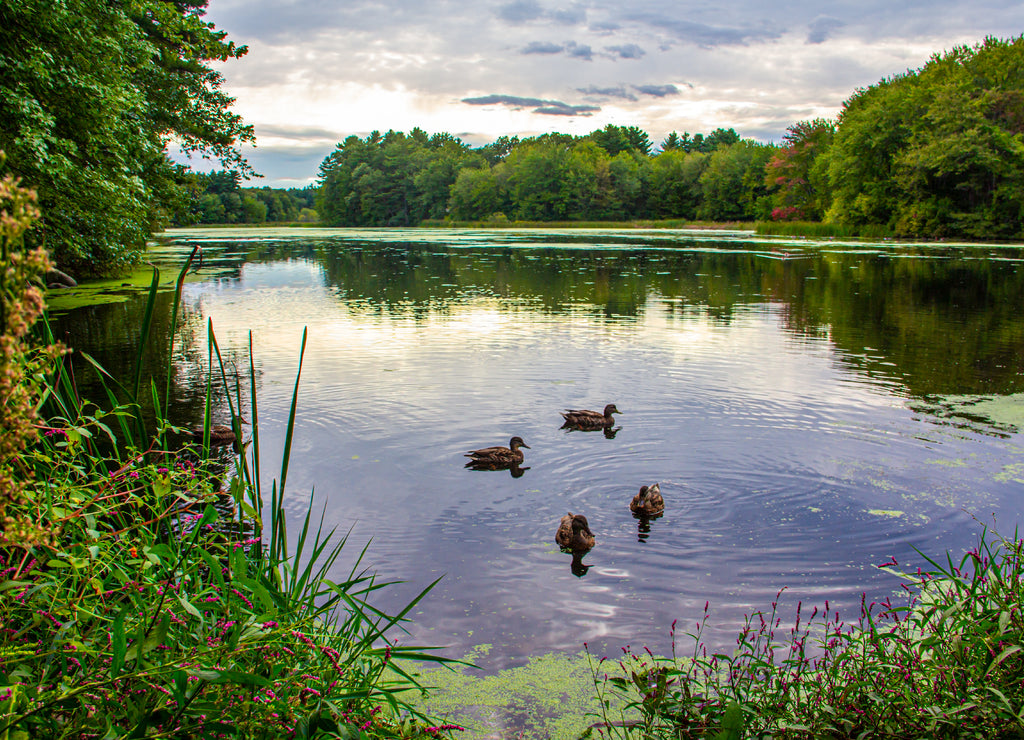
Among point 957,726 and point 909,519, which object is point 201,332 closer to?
point 909,519

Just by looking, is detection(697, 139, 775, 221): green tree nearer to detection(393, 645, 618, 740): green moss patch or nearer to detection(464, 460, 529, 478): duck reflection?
detection(464, 460, 529, 478): duck reflection

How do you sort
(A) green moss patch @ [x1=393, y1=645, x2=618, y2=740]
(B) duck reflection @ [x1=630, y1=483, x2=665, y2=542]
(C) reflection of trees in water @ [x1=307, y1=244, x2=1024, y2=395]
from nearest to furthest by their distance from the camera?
(A) green moss patch @ [x1=393, y1=645, x2=618, y2=740] → (B) duck reflection @ [x1=630, y1=483, x2=665, y2=542] → (C) reflection of trees in water @ [x1=307, y1=244, x2=1024, y2=395]

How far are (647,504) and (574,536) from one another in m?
0.86

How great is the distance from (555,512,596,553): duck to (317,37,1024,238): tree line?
5646cm

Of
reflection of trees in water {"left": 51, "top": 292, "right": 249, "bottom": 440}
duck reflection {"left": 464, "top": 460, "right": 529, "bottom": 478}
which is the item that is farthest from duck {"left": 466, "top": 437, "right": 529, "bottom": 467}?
reflection of trees in water {"left": 51, "top": 292, "right": 249, "bottom": 440}

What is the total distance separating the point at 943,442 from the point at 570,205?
105 m

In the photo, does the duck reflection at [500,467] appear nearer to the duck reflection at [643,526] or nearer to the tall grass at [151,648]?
the duck reflection at [643,526]

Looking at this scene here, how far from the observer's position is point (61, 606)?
2471 mm

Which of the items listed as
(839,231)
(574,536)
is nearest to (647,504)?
(574,536)

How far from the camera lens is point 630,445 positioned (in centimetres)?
761

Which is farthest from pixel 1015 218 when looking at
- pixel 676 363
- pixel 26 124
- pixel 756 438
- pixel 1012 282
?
pixel 26 124

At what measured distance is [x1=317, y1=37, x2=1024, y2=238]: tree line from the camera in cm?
5178

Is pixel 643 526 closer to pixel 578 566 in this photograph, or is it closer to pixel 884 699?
pixel 578 566

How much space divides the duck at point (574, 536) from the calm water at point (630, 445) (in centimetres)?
11
